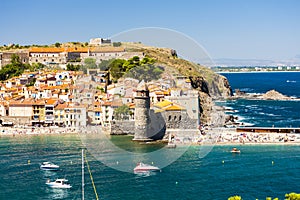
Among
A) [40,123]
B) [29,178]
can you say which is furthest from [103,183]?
[40,123]

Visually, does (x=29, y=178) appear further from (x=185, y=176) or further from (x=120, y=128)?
(x=120, y=128)

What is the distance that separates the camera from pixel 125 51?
3925 centimetres

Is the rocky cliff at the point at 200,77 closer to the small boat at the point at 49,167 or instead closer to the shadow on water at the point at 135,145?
the shadow on water at the point at 135,145

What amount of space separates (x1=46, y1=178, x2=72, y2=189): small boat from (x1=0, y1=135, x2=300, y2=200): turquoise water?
170 millimetres

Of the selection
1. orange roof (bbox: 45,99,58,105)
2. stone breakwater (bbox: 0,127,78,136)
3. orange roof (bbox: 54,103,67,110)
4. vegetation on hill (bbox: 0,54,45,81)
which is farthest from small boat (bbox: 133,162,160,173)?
vegetation on hill (bbox: 0,54,45,81)

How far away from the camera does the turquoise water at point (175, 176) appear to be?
44.9ft

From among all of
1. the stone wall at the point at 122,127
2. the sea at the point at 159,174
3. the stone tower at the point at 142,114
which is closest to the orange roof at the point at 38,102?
the sea at the point at 159,174

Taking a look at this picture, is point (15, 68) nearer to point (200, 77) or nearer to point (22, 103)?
point (22, 103)

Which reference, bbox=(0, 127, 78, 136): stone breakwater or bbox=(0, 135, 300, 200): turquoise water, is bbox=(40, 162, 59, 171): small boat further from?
bbox=(0, 127, 78, 136): stone breakwater

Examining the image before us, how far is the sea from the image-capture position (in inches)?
539

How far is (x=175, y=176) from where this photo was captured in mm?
15500

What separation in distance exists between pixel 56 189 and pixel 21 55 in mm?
29884

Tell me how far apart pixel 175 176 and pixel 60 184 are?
360 centimetres

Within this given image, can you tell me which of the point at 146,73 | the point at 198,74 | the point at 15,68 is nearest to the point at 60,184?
the point at 146,73
